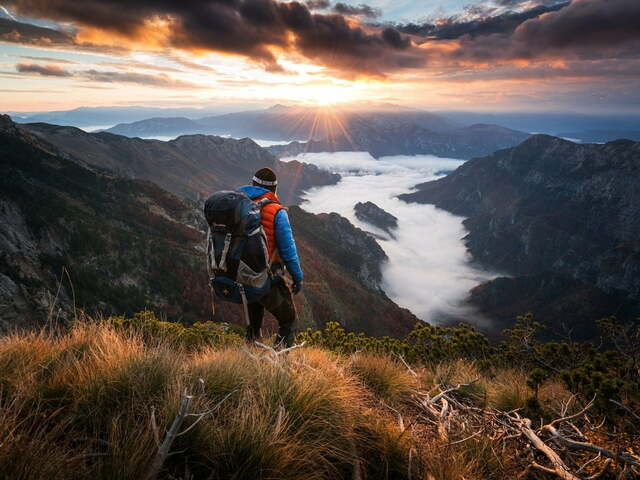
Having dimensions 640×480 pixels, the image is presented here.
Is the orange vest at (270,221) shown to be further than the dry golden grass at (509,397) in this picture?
Yes

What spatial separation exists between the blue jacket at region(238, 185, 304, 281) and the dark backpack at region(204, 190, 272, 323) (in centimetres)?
32

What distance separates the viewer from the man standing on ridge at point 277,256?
4.91 meters

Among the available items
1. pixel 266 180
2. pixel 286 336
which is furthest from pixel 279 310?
pixel 266 180

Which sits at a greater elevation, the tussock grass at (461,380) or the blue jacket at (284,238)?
the blue jacket at (284,238)

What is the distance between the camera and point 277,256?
5.13m

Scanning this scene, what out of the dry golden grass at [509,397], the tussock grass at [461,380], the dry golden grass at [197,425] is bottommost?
the tussock grass at [461,380]

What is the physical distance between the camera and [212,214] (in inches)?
174

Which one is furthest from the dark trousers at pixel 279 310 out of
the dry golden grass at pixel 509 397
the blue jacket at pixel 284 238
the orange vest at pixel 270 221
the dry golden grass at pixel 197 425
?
the dry golden grass at pixel 509 397

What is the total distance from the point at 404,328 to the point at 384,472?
8081cm

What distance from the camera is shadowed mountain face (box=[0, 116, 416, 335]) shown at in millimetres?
30266

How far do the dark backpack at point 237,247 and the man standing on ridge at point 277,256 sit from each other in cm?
28

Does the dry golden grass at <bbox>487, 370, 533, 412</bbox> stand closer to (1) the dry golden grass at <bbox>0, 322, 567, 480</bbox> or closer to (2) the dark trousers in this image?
(1) the dry golden grass at <bbox>0, 322, 567, 480</bbox>

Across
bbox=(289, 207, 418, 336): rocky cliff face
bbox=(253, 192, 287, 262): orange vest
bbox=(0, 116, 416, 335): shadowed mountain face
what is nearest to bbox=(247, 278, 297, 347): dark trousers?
bbox=(253, 192, 287, 262): orange vest

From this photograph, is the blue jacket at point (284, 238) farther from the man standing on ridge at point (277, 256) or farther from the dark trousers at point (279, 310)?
the dark trousers at point (279, 310)
